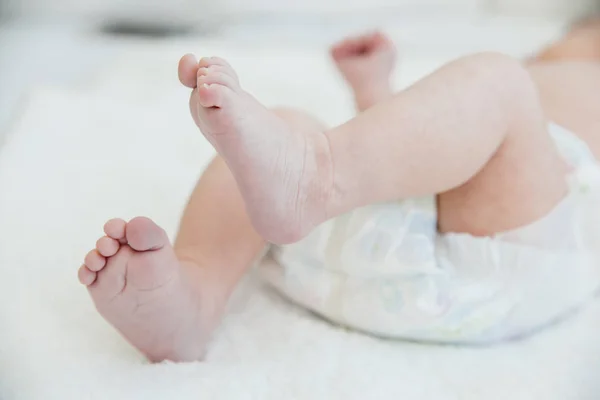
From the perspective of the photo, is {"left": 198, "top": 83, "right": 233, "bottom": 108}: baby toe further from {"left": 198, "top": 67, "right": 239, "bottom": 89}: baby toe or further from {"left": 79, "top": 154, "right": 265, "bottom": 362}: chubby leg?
{"left": 79, "top": 154, "right": 265, "bottom": 362}: chubby leg

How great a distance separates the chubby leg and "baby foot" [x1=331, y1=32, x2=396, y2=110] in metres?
0.22

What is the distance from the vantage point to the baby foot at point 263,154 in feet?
1.84

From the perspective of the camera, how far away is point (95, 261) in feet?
2.00

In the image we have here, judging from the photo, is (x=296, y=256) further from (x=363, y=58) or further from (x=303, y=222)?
(x=363, y=58)

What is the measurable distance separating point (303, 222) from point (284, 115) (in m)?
0.16

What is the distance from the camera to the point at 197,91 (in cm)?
56

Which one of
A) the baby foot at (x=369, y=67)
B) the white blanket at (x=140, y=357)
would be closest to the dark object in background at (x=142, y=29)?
the white blanket at (x=140, y=357)

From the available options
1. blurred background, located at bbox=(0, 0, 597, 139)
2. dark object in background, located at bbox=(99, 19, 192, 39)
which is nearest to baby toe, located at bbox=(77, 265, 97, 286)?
blurred background, located at bbox=(0, 0, 597, 139)

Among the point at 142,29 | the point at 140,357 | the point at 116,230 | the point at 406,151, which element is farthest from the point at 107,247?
the point at 142,29

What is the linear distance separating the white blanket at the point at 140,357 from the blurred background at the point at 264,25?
1.13ft

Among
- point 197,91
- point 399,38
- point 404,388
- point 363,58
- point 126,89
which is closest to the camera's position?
point 197,91

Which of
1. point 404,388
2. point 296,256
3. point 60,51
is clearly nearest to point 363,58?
point 296,256

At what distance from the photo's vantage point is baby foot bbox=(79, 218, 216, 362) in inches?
24.0

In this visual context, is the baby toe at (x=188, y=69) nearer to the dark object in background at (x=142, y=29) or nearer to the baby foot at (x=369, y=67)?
the baby foot at (x=369, y=67)
